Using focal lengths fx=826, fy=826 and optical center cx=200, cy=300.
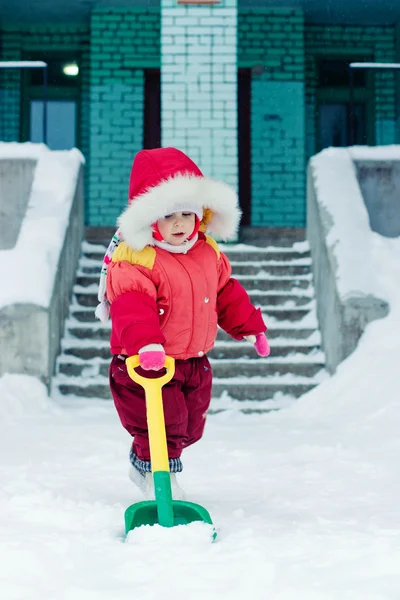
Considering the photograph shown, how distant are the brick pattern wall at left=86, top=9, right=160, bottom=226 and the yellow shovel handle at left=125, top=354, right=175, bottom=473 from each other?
865 cm

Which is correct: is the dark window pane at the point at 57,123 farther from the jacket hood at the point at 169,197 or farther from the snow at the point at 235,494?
the jacket hood at the point at 169,197

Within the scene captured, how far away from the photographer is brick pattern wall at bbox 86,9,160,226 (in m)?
11.3

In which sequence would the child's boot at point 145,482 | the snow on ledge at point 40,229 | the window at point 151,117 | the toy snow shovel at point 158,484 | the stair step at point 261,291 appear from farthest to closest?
1. the window at point 151,117
2. the stair step at point 261,291
3. the snow on ledge at point 40,229
4. the child's boot at point 145,482
5. the toy snow shovel at point 158,484

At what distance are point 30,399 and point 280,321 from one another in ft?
7.34

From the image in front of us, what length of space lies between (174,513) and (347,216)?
450 centimetres

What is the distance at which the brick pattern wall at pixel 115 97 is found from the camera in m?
11.3

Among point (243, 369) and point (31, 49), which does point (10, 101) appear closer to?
point (31, 49)

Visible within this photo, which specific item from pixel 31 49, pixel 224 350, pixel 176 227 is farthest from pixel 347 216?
pixel 31 49

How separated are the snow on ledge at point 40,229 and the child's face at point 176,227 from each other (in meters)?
2.87

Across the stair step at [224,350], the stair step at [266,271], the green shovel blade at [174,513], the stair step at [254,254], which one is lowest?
the green shovel blade at [174,513]

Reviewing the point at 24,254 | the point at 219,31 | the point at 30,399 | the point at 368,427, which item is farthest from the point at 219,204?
the point at 219,31

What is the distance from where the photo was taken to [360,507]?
310 centimetres

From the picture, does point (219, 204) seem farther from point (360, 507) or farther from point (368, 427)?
point (368, 427)

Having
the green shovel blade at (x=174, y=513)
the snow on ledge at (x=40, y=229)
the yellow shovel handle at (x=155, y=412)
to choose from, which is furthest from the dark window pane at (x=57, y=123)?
the green shovel blade at (x=174, y=513)
